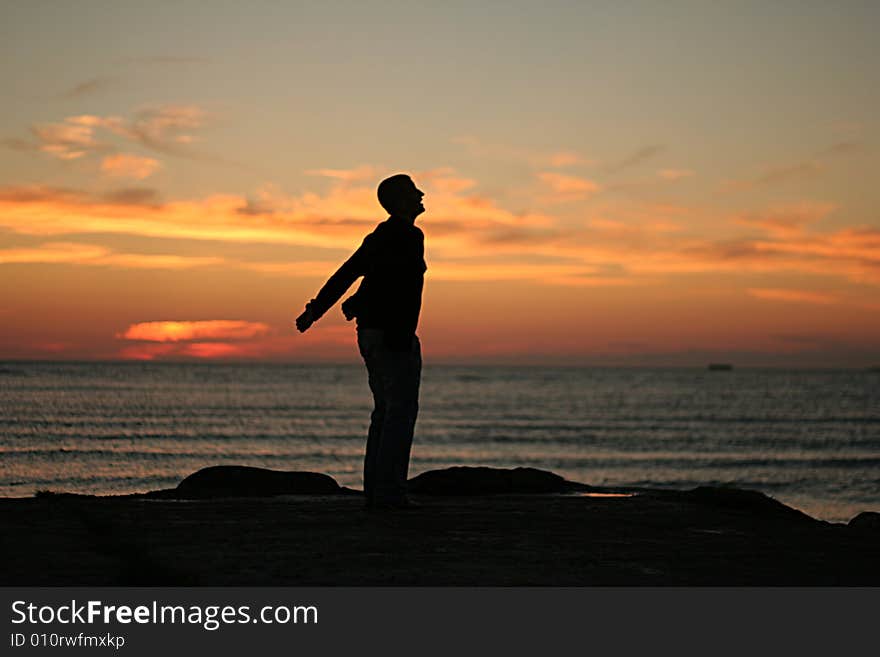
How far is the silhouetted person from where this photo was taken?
7746mm

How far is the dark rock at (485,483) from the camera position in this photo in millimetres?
10258

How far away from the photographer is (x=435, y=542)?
20.9ft

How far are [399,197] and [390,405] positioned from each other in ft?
4.77

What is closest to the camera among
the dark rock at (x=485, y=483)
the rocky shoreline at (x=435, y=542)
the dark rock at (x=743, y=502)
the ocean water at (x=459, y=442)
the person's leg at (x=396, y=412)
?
the rocky shoreline at (x=435, y=542)

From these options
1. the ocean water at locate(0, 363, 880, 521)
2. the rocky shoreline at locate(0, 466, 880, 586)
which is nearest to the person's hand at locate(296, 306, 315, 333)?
the rocky shoreline at locate(0, 466, 880, 586)

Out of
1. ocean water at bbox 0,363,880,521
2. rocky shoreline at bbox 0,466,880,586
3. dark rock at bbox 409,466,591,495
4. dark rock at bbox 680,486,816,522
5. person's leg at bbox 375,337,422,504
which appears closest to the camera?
rocky shoreline at bbox 0,466,880,586

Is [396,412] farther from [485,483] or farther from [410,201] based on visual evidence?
[485,483]

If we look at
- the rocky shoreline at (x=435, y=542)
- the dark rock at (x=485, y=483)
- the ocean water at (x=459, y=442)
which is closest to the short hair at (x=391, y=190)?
the rocky shoreline at (x=435, y=542)

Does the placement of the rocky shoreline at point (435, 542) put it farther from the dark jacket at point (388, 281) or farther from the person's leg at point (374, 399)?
the dark jacket at point (388, 281)

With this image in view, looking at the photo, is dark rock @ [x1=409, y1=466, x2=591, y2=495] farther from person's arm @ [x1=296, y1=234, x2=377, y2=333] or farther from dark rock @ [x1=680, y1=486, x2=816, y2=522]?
person's arm @ [x1=296, y1=234, x2=377, y2=333]

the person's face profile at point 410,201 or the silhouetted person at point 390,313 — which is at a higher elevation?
the person's face profile at point 410,201

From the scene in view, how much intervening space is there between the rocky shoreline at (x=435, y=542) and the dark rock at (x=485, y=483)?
2.55 feet

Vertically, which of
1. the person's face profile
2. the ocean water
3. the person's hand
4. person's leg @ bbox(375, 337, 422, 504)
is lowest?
the ocean water

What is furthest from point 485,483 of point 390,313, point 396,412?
point 390,313
